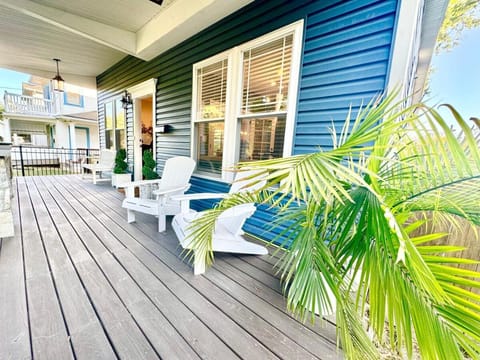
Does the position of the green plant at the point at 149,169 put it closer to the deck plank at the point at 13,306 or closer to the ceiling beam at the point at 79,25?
the deck plank at the point at 13,306

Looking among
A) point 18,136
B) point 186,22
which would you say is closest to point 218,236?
point 186,22

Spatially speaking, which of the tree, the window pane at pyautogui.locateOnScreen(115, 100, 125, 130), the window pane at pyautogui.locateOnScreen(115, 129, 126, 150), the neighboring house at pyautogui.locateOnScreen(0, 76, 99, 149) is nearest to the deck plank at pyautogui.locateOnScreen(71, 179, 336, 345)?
the window pane at pyautogui.locateOnScreen(115, 129, 126, 150)

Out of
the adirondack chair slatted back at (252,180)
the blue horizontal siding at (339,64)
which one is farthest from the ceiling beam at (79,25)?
the adirondack chair slatted back at (252,180)

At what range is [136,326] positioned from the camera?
127cm

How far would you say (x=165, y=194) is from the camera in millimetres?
2564

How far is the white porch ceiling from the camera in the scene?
2.87 metres

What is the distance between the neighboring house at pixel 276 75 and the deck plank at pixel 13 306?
2.09m

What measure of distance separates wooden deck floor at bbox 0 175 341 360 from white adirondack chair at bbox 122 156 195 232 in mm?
331

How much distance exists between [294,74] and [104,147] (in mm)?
6652

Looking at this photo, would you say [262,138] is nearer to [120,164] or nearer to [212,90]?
[212,90]

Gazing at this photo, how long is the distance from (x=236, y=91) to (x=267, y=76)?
18.1 inches

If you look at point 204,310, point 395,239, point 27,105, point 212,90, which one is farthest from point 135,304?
point 27,105

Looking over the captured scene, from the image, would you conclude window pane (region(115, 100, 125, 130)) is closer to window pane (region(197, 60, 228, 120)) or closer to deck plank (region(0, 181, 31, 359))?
window pane (region(197, 60, 228, 120))

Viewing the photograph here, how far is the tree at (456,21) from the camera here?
92.5 inches
